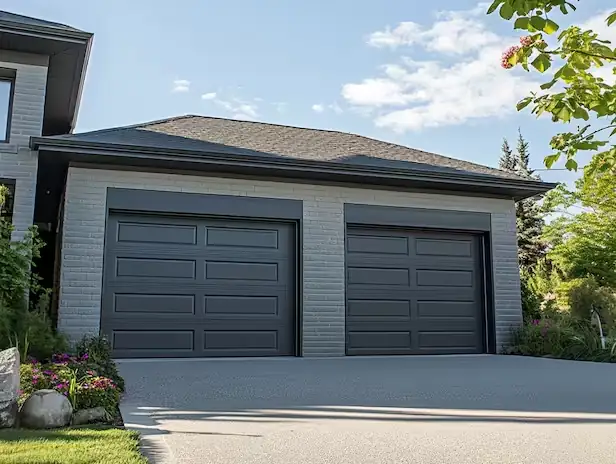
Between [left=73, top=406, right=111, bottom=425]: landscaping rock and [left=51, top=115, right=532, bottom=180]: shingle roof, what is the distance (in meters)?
5.63

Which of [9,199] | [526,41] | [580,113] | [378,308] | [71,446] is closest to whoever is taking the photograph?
[580,113]

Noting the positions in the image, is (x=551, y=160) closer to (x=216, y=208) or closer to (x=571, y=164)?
(x=571, y=164)

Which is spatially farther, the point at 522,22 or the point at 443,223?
the point at 443,223

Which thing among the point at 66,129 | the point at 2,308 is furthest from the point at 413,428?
the point at 66,129

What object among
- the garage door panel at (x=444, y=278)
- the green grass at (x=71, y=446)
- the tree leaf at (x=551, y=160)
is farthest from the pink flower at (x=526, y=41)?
the garage door panel at (x=444, y=278)

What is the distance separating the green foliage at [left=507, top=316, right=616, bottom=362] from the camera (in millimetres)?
9383

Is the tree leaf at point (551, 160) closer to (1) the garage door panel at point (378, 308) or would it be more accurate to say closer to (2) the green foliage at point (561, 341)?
(2) the green foliage at point (561, 341)

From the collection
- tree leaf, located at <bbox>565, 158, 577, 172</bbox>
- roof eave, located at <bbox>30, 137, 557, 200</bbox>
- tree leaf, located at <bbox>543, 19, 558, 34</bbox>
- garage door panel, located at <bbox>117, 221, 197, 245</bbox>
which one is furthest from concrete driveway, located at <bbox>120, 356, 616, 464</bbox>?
roof eave, located at <bbox>30, 137, 557, 200</bbox>

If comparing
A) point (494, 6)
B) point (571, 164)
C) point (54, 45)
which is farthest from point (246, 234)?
point (494, 6)

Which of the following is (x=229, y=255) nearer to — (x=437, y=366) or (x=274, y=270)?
(x=274, y=270)

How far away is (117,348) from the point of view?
9.02 metres

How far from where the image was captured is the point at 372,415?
433 cm

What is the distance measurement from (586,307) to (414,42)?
19.3ft

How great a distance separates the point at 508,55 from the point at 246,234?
731 cm
